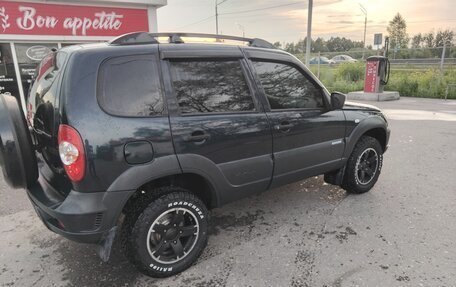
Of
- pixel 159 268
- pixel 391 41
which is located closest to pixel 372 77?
pixel 159 268

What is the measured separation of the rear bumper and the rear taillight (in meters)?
0.15

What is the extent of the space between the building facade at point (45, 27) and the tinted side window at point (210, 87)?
7.55 meters

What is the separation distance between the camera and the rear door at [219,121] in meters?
2.80

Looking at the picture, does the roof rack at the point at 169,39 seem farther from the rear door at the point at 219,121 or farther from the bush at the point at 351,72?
the bush at the point at 351,72

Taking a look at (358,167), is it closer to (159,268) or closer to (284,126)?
(284,126)

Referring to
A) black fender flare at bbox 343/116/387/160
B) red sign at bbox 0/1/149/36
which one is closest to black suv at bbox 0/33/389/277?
black fender flare at bbox 343/116/387/160

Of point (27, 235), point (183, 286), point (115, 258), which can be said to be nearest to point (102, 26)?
point (27, 235)

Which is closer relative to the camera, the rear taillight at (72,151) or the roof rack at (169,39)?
the rear taillight at (72,151)

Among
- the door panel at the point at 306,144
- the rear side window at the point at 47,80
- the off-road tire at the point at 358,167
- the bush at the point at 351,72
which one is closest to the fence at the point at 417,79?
the bush at the point at 351,72

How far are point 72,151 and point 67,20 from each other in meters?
7.99

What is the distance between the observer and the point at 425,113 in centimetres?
1055

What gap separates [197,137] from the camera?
2.82 m

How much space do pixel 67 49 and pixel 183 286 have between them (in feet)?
6.87

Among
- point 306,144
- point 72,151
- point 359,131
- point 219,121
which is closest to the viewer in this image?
point 72,151
